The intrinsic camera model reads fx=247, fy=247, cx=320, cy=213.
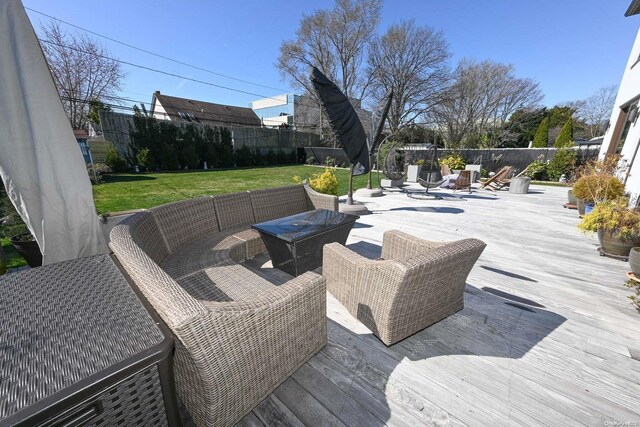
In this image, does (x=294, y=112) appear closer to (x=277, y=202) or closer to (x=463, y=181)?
(x=463, y=181)

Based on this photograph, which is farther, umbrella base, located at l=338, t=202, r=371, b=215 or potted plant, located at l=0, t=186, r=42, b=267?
umbrella base, located at l=338, t=202, r=371, b=215

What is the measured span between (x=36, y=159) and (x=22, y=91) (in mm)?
427


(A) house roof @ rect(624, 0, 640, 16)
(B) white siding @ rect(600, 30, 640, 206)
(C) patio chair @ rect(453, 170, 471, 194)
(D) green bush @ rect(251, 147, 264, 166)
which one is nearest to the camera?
(B) white siding @ rect(600, 30, 640, 206)

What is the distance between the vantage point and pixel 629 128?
6625 millimetres

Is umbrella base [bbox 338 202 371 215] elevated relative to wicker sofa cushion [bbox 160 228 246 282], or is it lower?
lower

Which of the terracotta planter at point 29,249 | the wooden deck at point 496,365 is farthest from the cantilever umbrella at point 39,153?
A: the wooden deck at point 496,365

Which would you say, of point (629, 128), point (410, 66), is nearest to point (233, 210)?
point (629, 128)

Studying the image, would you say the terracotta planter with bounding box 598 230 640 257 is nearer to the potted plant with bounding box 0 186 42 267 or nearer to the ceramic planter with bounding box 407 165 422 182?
the potted plant with bounding box 0 186 42 267

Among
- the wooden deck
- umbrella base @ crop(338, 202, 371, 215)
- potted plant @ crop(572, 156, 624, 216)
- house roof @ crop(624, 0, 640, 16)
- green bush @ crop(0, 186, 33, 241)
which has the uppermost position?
house roof @ crop(624, 0, 640, 16)

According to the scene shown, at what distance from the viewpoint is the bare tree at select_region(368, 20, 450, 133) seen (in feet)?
57.1

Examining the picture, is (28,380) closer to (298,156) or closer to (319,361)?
(319,361)

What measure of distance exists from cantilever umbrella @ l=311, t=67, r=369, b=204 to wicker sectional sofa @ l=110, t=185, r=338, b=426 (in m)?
2.84

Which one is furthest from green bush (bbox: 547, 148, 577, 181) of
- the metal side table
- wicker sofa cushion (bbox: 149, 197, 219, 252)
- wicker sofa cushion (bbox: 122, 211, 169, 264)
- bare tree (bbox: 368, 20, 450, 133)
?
the metal side table

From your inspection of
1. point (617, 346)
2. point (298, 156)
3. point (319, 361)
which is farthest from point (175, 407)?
point (298, 156)
